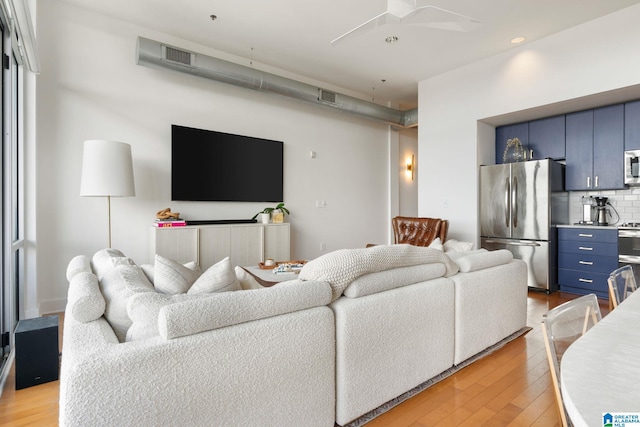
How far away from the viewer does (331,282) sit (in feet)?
5.19

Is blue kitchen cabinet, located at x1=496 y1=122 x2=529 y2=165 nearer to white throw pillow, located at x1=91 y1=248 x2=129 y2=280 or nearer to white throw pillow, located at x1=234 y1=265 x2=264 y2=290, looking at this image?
white throw pillow, located at x1=234 y1=265 x2=264 y2=290

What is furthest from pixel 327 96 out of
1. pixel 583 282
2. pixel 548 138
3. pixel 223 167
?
pixel 583 282

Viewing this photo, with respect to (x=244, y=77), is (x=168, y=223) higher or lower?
lower

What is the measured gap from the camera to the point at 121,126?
384cm

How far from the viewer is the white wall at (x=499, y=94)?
11.9 ft

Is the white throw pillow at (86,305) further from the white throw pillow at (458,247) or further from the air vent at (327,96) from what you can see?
the air vent at (327,96)

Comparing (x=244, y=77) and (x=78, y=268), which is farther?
(x=244, y=77)

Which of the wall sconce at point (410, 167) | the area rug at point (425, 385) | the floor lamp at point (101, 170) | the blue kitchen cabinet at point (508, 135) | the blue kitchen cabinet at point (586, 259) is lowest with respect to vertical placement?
the area rug at point (425, 385)

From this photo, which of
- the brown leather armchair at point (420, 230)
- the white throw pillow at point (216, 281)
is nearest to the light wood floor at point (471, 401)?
the white throw pillow at point (216, 281)

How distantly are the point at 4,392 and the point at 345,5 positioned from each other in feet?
12.8

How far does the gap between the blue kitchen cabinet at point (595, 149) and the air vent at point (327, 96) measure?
304cm

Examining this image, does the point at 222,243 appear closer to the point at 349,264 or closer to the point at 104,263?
the point at 104,263

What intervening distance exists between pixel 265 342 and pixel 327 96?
4.37 m

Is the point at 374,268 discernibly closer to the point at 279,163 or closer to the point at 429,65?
the point at 279,163
